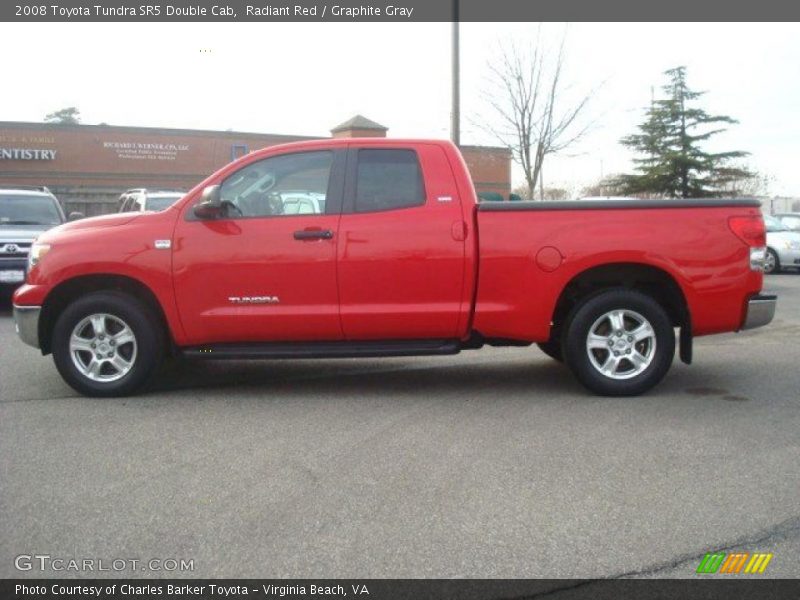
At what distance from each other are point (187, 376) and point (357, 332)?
1.93 m

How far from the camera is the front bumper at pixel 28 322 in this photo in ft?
21.5

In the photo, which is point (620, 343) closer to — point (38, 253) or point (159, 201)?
point (38, 253)

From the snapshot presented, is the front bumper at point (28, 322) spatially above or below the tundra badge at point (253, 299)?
below

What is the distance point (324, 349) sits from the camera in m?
6.51

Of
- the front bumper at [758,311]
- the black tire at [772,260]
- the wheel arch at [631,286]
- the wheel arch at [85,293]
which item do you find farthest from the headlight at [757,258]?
the black tire at [772,260]

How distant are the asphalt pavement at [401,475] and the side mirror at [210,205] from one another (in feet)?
Answer: 4.69

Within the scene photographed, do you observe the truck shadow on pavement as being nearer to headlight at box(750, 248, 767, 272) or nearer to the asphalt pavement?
the asphalt pavement

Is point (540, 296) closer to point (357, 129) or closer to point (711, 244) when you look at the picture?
point (711, 244)

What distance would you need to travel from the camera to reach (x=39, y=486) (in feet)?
15.0

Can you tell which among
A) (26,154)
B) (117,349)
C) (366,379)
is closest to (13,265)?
(117,349)

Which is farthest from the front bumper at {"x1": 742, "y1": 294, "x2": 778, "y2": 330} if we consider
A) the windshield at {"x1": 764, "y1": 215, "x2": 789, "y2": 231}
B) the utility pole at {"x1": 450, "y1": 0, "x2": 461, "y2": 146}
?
the windshield at {"x1": 764, "y1": 215, "x2": 789, "y2": 231}
